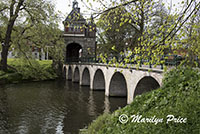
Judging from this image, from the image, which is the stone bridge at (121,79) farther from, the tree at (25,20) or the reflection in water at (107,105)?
the tree at (25,20)

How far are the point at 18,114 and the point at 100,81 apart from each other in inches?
451

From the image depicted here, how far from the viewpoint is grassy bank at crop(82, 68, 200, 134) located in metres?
4.78

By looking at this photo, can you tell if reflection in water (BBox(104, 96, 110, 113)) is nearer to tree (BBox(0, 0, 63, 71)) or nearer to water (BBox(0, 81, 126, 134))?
water (BBox(0, 81, 126, 134))

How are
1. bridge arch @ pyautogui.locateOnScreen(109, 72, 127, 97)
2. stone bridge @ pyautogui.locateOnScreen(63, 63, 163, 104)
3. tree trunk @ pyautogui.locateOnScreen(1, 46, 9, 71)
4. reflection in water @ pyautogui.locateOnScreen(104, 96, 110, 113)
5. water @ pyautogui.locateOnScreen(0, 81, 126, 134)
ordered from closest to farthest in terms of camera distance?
water @ pyautogui.locateOnScreen(0, 81, 126, 134)
stone bridge @ pyautogui.locateOnScreen(63, 63, 163, 104)
reflection in water @ pyautogui.locateOnScreen(104, 96, 110, 113)
bridge arch @ pyautogui.locateOnScreen(109, 72, 127, 97)
tree trunk @ pyautogui.locateOnScreen(1, 46, 9, 71)

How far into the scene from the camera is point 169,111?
17.6ft

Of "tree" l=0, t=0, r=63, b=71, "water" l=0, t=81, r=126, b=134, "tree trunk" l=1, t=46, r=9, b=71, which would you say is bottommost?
"water" l=0, t=81, r=126, b=134

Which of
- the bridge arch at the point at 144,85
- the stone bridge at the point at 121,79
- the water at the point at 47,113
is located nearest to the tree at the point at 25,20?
the stone bridge at the point at 121,79

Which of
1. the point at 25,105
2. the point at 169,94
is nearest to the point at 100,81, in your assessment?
the point at 25,105

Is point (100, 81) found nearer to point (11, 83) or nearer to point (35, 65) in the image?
point (35, 65)

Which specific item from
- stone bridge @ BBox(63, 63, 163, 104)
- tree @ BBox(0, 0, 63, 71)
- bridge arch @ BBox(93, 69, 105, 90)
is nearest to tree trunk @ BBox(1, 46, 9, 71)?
tree @ BBox(0, 0, 63, 71)

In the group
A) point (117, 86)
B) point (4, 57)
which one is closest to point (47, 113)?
point (117, 86)

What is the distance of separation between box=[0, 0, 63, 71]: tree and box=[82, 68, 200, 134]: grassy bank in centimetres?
1637

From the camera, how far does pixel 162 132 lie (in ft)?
15.7

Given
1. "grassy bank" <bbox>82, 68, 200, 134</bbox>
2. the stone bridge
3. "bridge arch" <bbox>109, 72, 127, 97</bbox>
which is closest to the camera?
"grassy bank" <bbox>82, 68, 200, 134</bbox>
